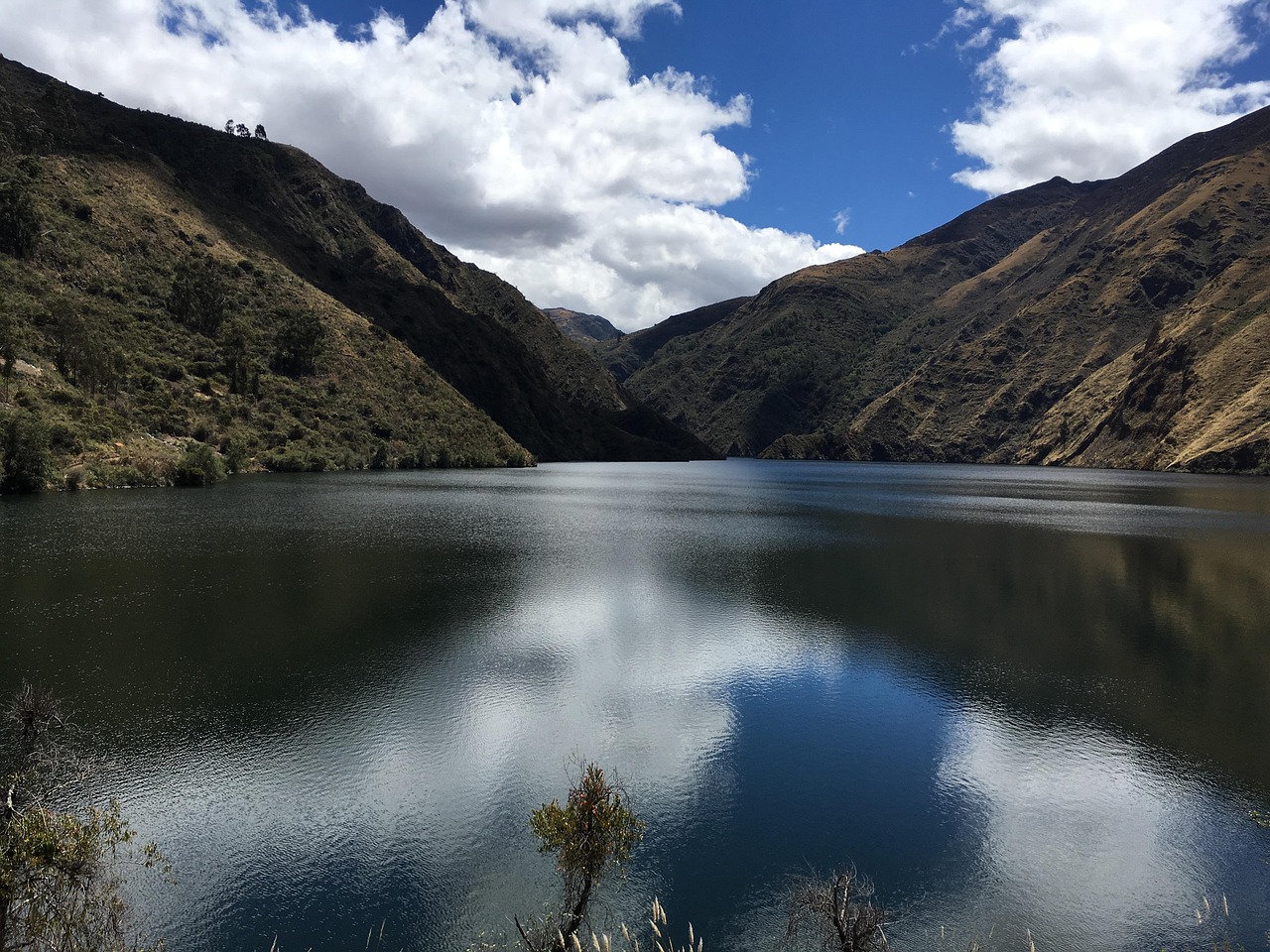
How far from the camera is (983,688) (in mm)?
27500

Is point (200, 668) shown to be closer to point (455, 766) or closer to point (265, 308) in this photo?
point (455, 766)

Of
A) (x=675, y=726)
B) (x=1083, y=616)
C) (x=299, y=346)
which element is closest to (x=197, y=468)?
(x=299, y=346)

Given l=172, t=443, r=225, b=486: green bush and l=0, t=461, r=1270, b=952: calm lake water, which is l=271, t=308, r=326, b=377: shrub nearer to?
l=172, t=443, r=225, b=486: green bush

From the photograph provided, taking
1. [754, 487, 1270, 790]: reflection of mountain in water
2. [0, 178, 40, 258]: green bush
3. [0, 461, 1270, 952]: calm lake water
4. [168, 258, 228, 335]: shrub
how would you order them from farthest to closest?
[168, 258, 228, 335]: shrub < [0, 178, 40, 258]: green bush < [754, 487, 1270, 790]: reflection of mountain in water < [0, 461, 1270, 952]: calm lake water

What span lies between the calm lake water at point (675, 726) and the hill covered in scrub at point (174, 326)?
54.5m

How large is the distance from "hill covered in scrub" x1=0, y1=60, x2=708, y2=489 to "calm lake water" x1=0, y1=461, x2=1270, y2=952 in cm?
5451

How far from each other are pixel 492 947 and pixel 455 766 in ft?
24.8

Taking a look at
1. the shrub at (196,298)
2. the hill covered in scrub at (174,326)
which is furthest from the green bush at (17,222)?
the shrub at (196,298)

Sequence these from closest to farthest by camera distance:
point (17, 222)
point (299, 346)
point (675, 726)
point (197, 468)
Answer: point (675, 726)
point (197, 468)
point (17, 222)
point (299, 346)

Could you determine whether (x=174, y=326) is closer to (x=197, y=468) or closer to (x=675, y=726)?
(x=197, y=468)

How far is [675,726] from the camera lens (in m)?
23.5

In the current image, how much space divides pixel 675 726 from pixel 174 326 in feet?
461

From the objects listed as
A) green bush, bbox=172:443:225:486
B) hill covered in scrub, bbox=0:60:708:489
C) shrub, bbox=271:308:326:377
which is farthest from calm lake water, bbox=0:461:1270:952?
shrub, bbox=271:308:326:377

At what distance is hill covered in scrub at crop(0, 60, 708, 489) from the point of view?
316 feet
